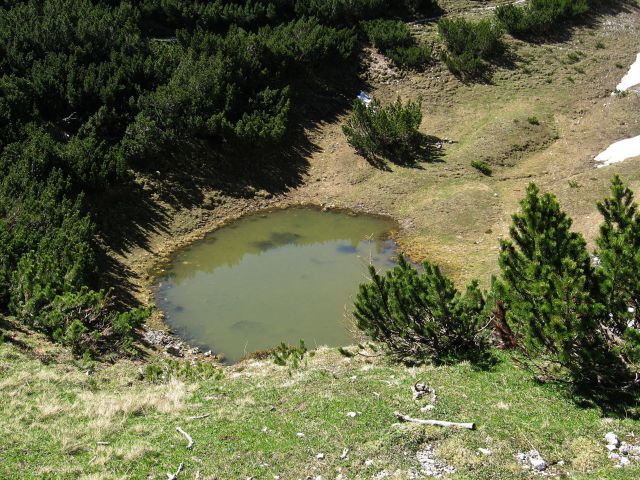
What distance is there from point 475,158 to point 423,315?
16.9 m

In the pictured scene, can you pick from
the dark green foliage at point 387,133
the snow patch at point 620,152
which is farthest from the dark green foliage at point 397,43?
the snow patch at point 620,152

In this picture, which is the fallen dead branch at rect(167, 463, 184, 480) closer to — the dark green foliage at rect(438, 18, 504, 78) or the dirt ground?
the dirt ground

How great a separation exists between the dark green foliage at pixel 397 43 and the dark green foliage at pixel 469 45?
145 centimetres

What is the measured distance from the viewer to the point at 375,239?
23703 mm

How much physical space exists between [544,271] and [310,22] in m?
27.7

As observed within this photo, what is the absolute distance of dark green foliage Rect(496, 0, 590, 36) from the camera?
120ft

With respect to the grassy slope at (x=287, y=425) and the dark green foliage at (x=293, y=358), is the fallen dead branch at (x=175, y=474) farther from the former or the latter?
the dark green foliage at (x=293, y=358)

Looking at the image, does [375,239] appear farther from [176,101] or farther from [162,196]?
[176,101]

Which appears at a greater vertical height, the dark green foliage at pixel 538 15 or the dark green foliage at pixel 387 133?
the dark green foliage at pixel 538 15

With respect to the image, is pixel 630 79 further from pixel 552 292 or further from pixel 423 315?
pixel 552 292

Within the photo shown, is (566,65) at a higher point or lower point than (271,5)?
lower

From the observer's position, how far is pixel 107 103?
2595 centimetres

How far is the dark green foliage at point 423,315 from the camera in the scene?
12.0 metres

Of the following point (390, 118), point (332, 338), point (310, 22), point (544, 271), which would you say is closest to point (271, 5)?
point (310, 22)
